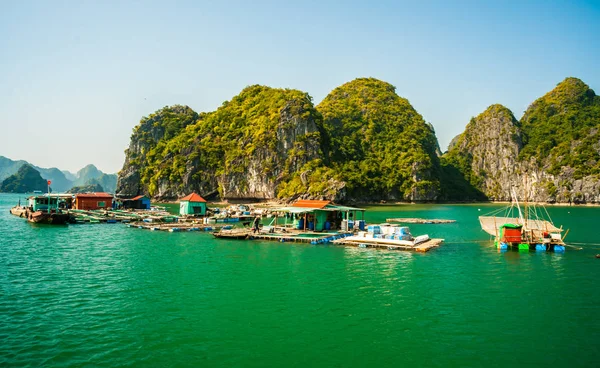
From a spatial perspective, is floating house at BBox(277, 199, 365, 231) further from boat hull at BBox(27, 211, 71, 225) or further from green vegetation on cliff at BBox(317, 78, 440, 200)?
green vegetation on cliff at BBox(317, 78, 440, 200)

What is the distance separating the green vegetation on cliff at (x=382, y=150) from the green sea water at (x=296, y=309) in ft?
317

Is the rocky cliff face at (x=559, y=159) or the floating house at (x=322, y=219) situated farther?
the rocky cliff face at (x=559, y=159)

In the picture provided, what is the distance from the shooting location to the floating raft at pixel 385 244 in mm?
37478

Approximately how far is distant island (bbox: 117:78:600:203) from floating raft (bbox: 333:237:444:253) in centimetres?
7474

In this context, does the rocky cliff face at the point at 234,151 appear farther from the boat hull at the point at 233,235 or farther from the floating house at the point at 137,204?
the boat hull at the point at 233,235

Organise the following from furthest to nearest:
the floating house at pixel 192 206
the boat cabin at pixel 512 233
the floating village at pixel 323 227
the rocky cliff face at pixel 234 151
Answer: the rocky cliff face at pixel 234 151 < the floating house at pixel 192 206 < the floating village at pixel 323 227 < the boat cabin at pixel 512 233

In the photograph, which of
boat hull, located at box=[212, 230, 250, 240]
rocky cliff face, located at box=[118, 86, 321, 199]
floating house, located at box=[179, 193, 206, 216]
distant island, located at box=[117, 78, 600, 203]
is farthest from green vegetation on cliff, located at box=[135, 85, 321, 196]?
boat hull, located at box=[212, 230, 250, 240]

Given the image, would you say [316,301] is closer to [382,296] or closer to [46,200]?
[382,296]

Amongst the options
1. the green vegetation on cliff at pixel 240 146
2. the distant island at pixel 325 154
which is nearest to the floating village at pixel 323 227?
the distant island at pixel 325 154

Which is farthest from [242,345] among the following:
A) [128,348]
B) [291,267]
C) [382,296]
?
[291,267]

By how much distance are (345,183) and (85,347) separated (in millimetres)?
106542

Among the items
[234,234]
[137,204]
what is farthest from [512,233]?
[137,204]

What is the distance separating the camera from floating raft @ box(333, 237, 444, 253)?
123 feet

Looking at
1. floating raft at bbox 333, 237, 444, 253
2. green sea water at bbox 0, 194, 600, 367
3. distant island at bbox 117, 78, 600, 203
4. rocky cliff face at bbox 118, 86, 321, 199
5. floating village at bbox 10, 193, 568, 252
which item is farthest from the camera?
rocky cliff face at bbox 118, 86, 321, 199
